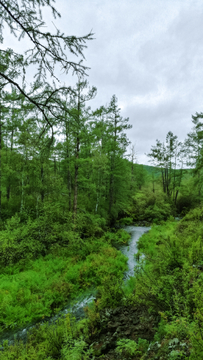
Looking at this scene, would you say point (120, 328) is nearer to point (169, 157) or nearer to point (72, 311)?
point (72, 311)

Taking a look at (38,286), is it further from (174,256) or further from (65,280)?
(174,256)

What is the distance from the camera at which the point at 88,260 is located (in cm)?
924

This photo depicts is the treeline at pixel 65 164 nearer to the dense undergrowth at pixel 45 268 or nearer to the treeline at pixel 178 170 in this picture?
the dense undergrowth at pixel 45 268

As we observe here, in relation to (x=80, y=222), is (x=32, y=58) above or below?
above

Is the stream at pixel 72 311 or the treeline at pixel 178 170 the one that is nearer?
the stream at pixel 72 311

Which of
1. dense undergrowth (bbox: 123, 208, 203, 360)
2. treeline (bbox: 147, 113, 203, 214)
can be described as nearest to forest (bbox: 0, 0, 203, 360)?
dense undergrowth (bbox: 123, 208, 203, 360)

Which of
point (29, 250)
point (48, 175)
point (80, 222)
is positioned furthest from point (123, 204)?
point (29, 250)

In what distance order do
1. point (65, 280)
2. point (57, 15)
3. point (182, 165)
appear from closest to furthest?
point (57, 15) → point (65, 280) → point (182, 165)

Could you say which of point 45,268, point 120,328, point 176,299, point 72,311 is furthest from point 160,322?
point 45,268

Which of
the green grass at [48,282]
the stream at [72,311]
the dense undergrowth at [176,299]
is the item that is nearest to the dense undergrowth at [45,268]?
the green grass at [48,282]

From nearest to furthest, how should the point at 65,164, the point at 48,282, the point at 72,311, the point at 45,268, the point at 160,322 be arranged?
the point at 160,322 < the point at 72,311 < the point at 48,282 < the point at 45,268 < the point at 65,164

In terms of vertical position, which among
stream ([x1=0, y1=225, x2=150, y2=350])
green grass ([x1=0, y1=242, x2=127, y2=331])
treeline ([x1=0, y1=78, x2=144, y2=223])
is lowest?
stream ([x1=0, y1=225, x2=150, y2=350])

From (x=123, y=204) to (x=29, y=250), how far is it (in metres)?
12.9

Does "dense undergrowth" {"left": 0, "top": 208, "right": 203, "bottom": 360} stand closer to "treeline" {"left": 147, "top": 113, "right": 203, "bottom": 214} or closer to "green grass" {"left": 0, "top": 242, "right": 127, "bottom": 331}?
"green grass" {"left": 0, "top": 242, "right": 127, "bottom": 331}
